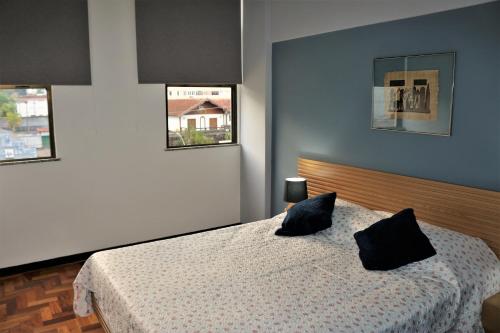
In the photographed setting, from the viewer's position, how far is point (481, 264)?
2.71m

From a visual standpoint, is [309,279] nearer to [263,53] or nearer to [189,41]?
[263,53]

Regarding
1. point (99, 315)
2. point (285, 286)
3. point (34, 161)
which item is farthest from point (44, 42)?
point (285, 286)

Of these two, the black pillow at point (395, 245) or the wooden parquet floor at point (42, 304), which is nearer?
the black pillow at point (395, 245)

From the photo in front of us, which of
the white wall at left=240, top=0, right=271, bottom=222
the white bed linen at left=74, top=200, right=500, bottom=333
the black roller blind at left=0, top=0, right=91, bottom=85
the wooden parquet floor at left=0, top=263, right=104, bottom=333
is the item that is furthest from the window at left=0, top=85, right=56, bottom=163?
the white wall at left=240, top=0, right=271, bottom=222

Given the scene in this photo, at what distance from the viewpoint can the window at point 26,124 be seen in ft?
12.6

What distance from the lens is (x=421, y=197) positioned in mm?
3168

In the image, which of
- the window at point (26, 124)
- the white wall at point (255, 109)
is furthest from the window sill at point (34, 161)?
the white wall at point (255, 109)

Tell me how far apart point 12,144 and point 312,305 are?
9.56 ft

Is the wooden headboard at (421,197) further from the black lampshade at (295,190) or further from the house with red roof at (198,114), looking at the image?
the house with red roof at (198,114)

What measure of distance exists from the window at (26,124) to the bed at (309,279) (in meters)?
1.52

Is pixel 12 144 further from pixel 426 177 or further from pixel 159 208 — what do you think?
pixel 426 177

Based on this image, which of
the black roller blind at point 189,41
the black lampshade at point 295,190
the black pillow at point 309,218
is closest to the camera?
the black pillow at point 309,218

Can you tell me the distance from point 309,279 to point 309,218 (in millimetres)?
717

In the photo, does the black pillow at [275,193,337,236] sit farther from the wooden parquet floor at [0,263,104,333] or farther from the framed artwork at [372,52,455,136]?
the wooden parquet floor at [0,263,104,333]
